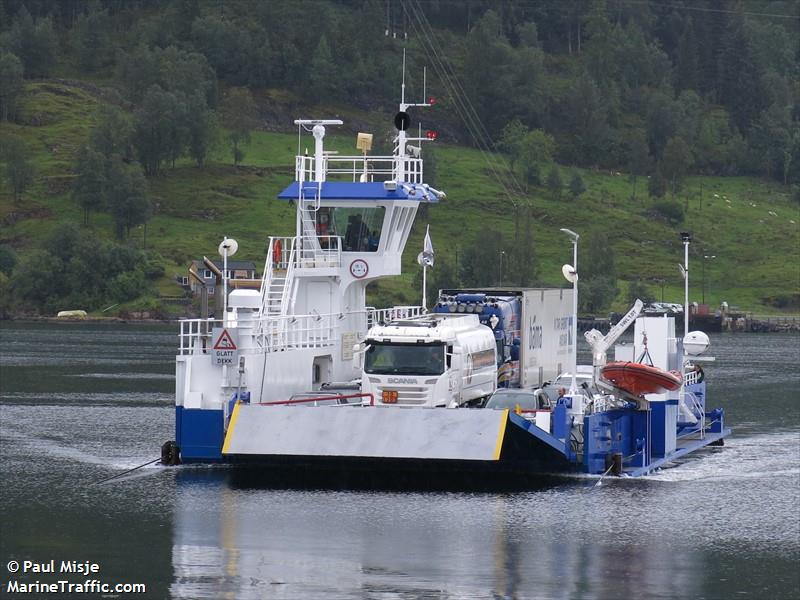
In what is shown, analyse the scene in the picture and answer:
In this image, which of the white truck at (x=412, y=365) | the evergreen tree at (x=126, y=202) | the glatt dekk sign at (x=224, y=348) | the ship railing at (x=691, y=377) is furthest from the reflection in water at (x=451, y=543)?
the evergreen tree at (x=126, y=202)

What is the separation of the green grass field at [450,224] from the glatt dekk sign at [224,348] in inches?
4293

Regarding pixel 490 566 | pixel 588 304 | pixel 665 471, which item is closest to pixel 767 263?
pixel 588 304

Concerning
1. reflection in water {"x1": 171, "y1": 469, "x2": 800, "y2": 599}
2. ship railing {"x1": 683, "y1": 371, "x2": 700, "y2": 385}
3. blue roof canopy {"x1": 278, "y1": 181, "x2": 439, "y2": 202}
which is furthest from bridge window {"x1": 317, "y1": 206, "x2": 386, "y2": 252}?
ship railing {"x1": 683, "y1": 371, "x2": 700, "y2": 385}

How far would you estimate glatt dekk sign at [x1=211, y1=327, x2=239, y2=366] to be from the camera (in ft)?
145

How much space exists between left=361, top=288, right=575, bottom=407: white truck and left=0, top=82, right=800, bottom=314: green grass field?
9894 centimetres

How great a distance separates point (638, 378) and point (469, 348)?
4938mm

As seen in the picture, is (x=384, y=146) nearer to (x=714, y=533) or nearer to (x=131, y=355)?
(x=131, y=355)

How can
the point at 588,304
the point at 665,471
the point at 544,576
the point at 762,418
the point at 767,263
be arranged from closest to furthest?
the point at 544,576 < the point at 665,471 < the point at 762,418 < the point at 588,304 < the point at 767,263

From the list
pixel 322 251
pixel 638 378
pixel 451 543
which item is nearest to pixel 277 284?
pixel 322 251

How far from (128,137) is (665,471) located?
143m

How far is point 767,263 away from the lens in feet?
593

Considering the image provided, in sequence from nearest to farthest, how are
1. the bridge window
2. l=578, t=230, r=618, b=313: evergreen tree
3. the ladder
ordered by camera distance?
the ladder
the bridge window
l=578, t=230, r=618, b=313: evergreen tree

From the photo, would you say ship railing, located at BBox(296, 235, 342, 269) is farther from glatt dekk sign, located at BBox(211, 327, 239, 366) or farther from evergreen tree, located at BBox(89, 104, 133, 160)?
evergreen tree, located at BBox(89, 104, 133, 160)

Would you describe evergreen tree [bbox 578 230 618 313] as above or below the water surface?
above
